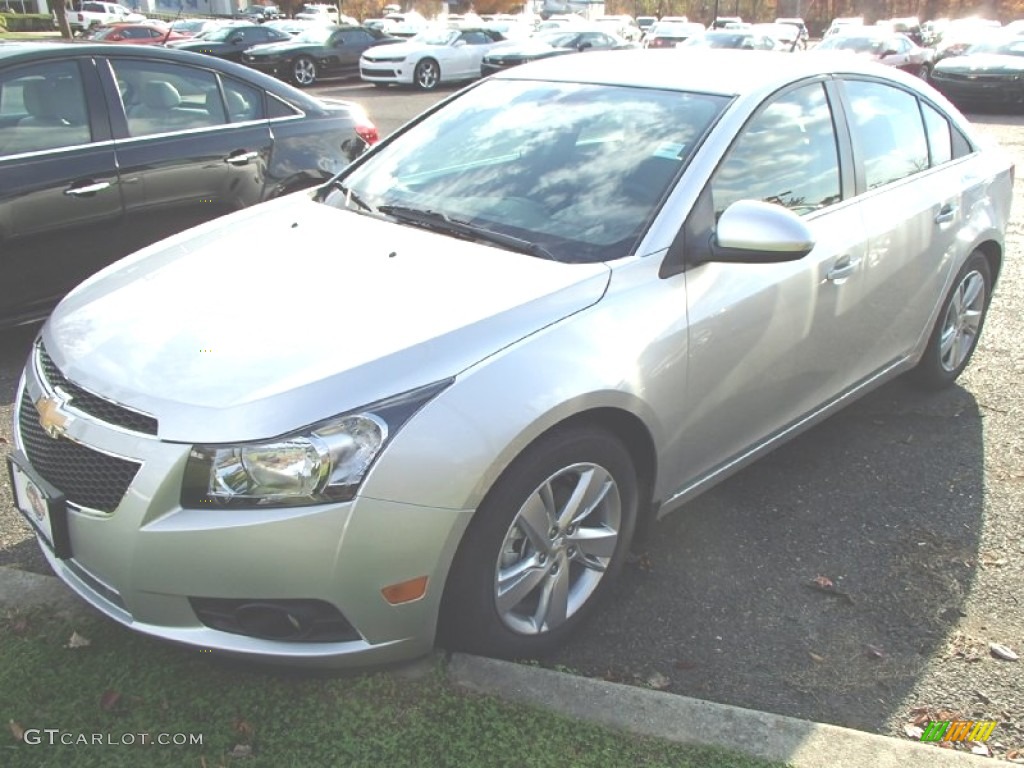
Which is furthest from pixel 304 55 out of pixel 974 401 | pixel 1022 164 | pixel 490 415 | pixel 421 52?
pixel 490 415

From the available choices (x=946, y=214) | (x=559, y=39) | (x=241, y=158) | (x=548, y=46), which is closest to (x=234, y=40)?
(x=548, y=46)

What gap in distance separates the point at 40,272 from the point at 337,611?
331 centimetres

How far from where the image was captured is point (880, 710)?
2.64 meters

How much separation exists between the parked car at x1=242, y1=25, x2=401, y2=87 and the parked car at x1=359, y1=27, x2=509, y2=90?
69 centimetres

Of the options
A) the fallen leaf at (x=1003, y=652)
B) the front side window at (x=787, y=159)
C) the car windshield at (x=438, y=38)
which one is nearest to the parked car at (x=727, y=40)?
the car windshield at (x=438, y=38)

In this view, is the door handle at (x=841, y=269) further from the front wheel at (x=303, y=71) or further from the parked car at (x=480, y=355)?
the front wheel at (x=303, y=71)

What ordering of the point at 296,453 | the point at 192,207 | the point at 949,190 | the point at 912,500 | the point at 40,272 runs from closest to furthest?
the point at 296,453, the point at 912,500, the point at 949,190, the point at 40,272, the point at 192,207

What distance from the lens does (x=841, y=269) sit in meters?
3.44

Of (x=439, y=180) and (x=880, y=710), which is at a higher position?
(x=439, y=180)

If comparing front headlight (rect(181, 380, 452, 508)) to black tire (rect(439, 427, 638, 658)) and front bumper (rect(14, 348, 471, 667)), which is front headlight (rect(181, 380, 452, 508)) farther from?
black tire (rect(439, 427, 638, 658))

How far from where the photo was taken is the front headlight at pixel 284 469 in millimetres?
2176

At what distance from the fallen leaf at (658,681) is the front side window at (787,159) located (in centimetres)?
149

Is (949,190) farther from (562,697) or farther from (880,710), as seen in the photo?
(562,697)

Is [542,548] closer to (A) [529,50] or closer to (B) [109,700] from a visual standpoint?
(B) [109,700]
